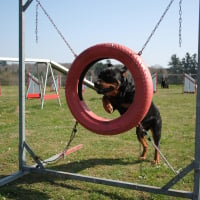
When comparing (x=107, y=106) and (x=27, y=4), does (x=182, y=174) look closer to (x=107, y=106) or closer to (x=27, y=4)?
(x=107, y=106)

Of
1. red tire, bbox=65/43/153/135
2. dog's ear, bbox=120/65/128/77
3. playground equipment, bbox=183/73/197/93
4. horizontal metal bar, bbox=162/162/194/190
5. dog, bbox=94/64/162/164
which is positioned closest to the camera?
horizontal metal bar, bbox=162/162/194/190

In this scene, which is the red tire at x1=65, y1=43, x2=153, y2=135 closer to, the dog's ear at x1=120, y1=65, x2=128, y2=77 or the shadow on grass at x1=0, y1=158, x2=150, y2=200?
the dog's ear at x1=120, y1=65, x2=128, y2=77

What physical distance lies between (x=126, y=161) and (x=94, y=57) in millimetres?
2020

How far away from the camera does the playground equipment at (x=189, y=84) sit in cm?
2040

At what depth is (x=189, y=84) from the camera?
2078 centimetres

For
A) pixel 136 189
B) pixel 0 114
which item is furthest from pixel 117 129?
pixel 0 114

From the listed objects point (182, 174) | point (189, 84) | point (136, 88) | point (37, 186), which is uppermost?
point (189, 84)

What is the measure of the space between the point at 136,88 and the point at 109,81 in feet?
1.79

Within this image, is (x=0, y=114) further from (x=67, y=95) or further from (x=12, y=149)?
(x=67, y=95)

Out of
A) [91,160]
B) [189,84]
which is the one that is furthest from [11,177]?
[189,84]

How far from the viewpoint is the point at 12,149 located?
17.5 feet

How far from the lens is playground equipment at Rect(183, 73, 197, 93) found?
66.9ft

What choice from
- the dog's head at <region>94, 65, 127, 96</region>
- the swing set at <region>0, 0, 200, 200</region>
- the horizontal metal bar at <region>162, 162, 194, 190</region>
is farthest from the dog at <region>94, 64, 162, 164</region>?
the horizontal metal bar at <region>162, 162, 194, 190</region>

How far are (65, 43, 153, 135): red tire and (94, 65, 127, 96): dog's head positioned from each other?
235 mm
